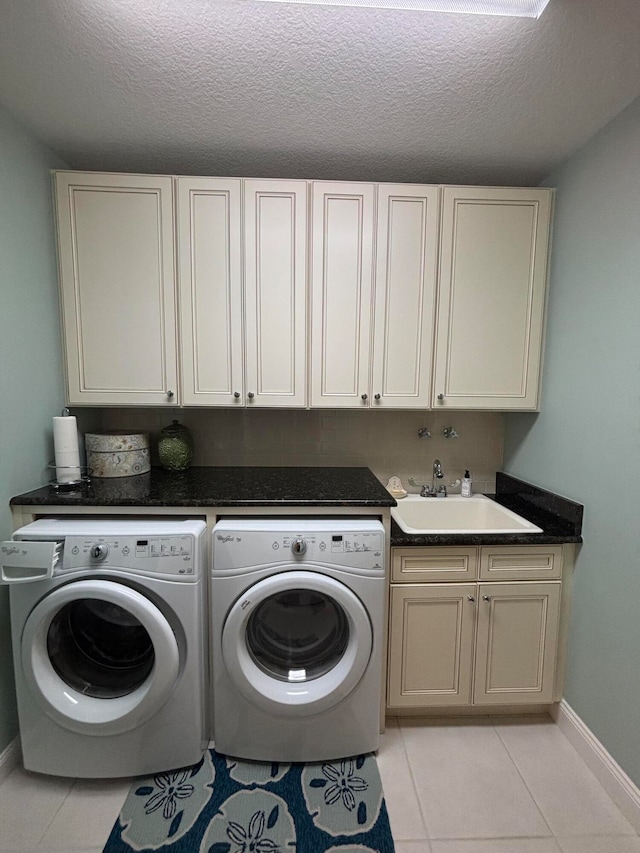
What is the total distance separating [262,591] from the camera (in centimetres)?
137

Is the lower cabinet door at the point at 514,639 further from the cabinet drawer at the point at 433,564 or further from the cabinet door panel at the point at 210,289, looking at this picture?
the cabinet door panel at the point at 210,289

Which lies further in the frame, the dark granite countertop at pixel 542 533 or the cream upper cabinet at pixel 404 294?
the cream upper cabinet at pixel 404 294

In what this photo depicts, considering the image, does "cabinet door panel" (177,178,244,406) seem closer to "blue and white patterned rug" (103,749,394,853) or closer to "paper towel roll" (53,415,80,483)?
"paper towel roll" (53,415,80,483)

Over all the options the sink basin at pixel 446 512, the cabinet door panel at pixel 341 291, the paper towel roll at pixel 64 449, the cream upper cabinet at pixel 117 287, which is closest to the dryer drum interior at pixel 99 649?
the paper towel roll at pixel 64 449

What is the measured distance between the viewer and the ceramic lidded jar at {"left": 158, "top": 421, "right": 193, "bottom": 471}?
6.29 ft

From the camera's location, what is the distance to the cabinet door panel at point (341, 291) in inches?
66.4

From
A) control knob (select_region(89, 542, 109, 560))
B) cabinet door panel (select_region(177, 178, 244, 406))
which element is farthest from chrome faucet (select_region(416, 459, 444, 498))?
control knob (select_region(89, 542, 109, 560))

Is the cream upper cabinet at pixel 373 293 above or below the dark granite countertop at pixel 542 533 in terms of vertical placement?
above

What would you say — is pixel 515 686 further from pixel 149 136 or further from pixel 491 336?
pixel 149 136

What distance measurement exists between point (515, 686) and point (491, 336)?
62.2 inches

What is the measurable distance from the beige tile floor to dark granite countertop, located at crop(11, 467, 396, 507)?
1.04m

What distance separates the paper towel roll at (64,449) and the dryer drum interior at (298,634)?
1.01m

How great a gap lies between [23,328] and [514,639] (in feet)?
8.00

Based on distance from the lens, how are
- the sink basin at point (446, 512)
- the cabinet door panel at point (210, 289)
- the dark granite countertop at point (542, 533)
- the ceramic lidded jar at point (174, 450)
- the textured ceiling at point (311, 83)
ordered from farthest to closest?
1. the sink basin at point (446, 512)
2. the ceramic lidded jar at point (174, 450)
3. the cabinet door panel at point (210, 289)
4. the dark granite countertop at point (542, 533)
5. the textured ceiling at point (311, 83)
